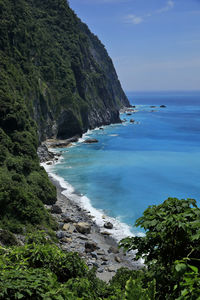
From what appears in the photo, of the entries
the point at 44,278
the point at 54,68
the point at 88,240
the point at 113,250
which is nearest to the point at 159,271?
the point at 44,278

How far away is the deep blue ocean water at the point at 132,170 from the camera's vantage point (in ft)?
142

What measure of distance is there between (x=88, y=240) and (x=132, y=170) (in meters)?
30.8

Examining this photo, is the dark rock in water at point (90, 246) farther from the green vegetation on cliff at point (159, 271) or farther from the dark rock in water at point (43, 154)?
the dark rock in water at point (43, 154)

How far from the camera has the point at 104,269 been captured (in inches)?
952

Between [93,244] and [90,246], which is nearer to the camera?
[90,246]

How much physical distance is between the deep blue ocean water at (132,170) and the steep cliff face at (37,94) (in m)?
8.89

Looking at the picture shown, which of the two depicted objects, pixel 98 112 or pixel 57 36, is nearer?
pixel 57 36

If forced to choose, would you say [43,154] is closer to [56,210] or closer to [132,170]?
[132,170]

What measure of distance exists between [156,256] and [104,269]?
18515 millimetres

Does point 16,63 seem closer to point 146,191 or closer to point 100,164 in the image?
point 100,164

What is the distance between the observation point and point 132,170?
58625 millimetres

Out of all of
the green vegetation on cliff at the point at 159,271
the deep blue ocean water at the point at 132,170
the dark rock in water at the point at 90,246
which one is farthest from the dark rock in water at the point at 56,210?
the green vegetation on cliff at the point at 159,271

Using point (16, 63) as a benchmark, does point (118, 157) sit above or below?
below

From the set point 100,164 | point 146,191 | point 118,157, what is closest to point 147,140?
point 118,157
